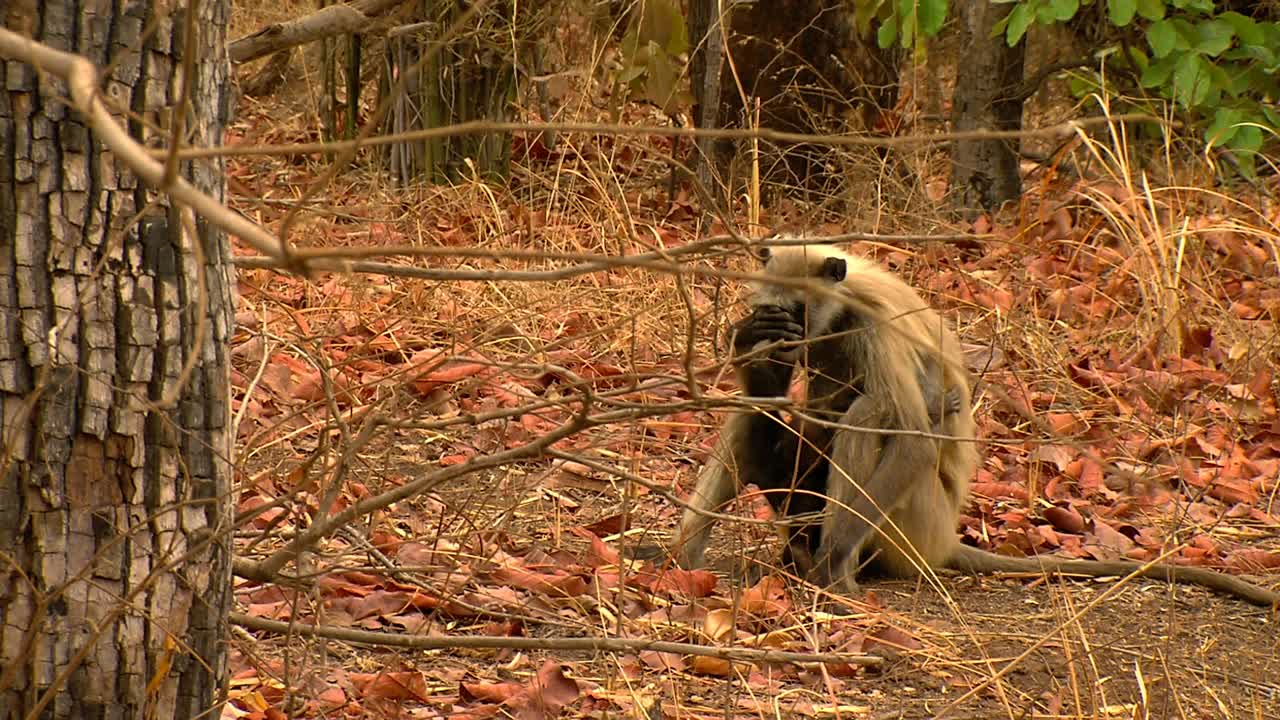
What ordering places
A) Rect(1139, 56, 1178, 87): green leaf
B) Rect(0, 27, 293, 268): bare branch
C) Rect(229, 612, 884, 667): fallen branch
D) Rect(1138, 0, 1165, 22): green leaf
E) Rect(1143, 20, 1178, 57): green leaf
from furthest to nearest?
Rect(1139, 56, 1178, 87): green leaf < Rect(1143, 20, 1178, 57): green leaf < Rect(1138, 0, 1165, 22): green leaf < Rect(229, 612, 884, 667): fallen branch < Rect(0, 27, 293, 268): bare branch

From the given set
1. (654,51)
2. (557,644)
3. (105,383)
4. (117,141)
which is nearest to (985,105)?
(654,51)

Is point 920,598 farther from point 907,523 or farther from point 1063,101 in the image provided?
point 1063,101

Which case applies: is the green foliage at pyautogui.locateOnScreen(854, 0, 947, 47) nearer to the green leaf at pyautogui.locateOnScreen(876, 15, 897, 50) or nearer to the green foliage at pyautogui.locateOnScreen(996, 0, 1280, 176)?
the green leaf at pyautogui.locateOnScreen(876, 15, 897, 50)

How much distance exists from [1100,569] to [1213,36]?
3.30 meters

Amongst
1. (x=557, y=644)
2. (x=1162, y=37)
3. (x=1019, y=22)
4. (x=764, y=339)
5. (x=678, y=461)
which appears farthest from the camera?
(x=1162, y=37)

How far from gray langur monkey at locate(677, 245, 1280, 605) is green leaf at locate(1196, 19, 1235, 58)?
9.17 feet

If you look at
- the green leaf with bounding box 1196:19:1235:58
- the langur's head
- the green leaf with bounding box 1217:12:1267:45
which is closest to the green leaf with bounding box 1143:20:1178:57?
the green leaf with bounding box 1196:19:1235:58

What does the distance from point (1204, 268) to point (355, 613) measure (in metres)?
4.23

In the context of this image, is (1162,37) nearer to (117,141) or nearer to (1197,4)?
(1197,4)

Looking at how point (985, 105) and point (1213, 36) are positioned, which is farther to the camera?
point (985, 105)

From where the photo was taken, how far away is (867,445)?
4.33 metres

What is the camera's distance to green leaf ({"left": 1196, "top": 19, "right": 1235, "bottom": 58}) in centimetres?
654

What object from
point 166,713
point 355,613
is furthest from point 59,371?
point 355,613

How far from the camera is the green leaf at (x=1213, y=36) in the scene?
21.4ft
